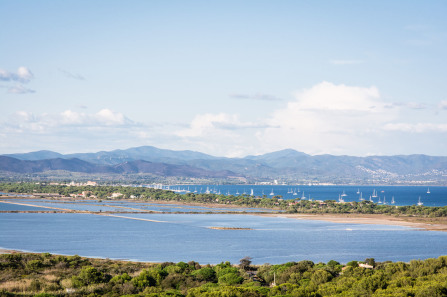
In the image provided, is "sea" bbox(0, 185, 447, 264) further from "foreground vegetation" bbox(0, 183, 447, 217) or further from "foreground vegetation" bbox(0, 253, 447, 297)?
"foreground vegetation" bbox(0, 183, 447, 217)

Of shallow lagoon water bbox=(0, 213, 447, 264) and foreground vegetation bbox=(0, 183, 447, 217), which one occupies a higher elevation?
foreground vegetation bbox=(0, 183, 447, 217)

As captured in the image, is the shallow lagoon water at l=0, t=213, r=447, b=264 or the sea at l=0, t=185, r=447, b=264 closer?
the sea at l=0, t=185, r=447, b=264

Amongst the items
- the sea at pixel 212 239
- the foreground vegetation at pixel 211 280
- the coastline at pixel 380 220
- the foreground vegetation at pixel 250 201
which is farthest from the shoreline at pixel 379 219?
the foreground vegetation at pixel 211 280

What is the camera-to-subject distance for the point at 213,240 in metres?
61.5

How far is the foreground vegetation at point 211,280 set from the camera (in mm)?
25500

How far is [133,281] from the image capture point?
29.7m

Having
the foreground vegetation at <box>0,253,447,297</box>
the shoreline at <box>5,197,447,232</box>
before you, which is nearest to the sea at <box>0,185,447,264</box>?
the shoreline at <box>5,197,447,232</box>

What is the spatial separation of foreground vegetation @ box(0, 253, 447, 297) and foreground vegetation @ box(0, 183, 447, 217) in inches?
2755

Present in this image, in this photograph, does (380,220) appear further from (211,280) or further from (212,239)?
(211,280)

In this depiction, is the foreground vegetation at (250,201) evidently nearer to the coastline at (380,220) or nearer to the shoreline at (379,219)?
the shoreline at (379,219)

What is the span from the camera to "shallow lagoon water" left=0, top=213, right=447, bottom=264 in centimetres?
5094

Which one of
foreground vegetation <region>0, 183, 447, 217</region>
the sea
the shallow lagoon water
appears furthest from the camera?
foreground vegetation <region>0, 183, 447, 217</region>

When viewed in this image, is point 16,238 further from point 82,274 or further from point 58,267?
point 82,274

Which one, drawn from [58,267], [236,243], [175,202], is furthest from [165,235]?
[175,202]
